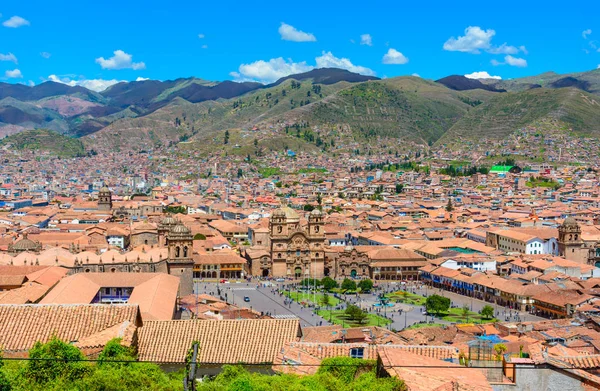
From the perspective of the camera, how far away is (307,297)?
163 ft

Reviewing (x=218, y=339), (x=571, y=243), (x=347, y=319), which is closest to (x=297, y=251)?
(x=347, y=319)

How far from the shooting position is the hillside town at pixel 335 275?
14836 millimetres

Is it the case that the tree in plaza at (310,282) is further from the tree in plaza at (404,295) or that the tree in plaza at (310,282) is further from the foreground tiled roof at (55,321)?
the foreground tiled roof at (55,321)

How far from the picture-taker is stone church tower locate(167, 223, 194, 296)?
40.7 metres

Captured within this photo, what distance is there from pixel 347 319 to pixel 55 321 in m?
26.6

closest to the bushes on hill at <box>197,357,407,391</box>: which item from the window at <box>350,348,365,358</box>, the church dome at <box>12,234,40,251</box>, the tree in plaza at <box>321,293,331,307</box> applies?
the window at <box>350,348,365,358</box>

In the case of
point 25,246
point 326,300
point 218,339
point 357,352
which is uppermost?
point 357,352

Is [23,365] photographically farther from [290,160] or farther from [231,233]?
[290,160]

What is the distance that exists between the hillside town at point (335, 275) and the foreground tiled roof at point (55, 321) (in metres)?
0.04

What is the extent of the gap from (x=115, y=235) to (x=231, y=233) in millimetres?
16581

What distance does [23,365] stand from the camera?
13477mm

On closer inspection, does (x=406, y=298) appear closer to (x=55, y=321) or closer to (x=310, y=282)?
(x=310, y=282)

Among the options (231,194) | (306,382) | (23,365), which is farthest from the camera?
(231,194)

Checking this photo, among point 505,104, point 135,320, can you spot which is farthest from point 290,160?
point 135,320
